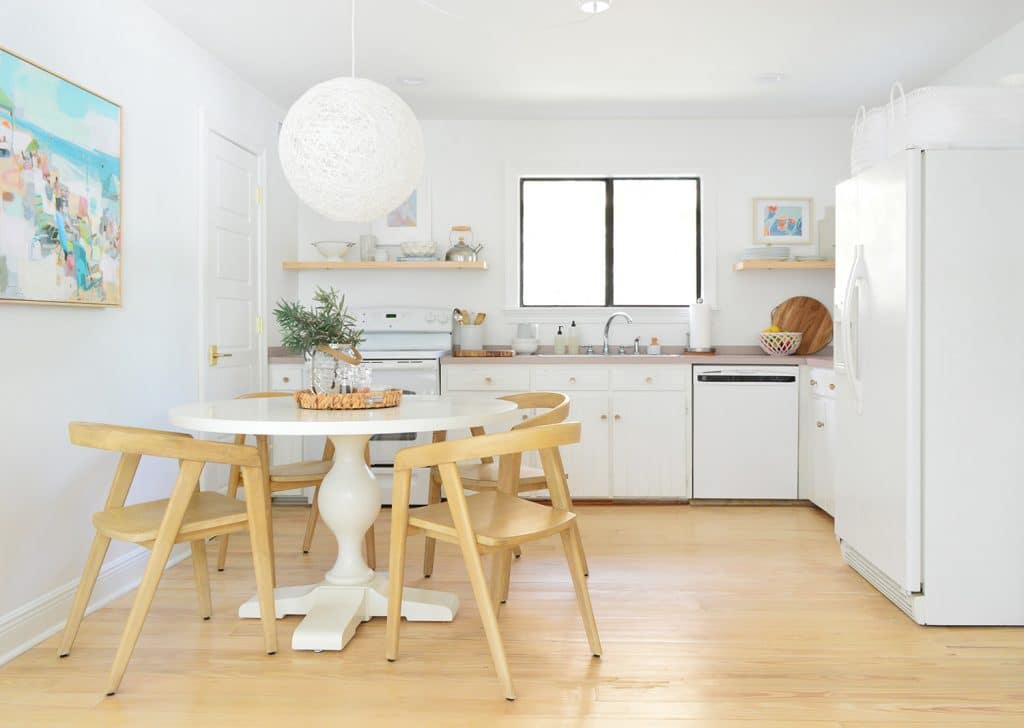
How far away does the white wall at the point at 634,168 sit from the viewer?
5.42 m

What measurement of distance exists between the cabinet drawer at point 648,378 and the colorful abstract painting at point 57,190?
272 cm

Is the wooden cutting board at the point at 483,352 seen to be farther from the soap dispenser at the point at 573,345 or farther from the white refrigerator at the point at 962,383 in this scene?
the white refrigerator at the point at 962,383

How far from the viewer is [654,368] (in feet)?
16.2

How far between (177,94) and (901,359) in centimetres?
317

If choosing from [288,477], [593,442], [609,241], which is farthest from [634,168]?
[288,477]

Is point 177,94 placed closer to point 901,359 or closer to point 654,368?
point 654,368

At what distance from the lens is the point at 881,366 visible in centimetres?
309

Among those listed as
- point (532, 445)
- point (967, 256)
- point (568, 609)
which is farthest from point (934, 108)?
point (568, 609)

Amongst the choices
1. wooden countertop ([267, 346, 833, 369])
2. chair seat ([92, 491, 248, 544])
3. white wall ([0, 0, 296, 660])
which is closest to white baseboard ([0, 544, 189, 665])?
white wall ([0, 0, 296, 660])

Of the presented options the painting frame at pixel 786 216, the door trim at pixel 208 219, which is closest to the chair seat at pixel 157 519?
the door trim at pixel 208 219

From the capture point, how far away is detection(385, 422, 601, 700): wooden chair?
232 centimetres

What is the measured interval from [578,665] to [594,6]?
8.18ft

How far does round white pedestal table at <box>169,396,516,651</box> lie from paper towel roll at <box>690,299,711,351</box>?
2.36 meters

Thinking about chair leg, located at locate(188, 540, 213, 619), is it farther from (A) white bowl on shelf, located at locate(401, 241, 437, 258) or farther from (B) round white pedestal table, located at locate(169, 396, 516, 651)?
(A) white bowl on shelf, located at locate(401, 241, 437, 258)
